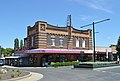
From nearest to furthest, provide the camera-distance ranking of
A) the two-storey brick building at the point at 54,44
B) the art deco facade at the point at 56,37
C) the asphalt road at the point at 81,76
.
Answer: the asphalt road at the point at 81,76 < the two-storey brick building at the point at 54,44 < the art deco facade at the point at 56,37

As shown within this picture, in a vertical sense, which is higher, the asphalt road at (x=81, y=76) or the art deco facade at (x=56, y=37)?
the art deco facade at (x=56, y=37)

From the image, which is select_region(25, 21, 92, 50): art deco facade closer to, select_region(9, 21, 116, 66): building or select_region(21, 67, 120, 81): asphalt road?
select_region(9, 21, 116, 66): building

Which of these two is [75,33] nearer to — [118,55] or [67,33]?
[67,33]

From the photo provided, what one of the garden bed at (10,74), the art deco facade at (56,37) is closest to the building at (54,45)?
the art deco facade at (56,37)

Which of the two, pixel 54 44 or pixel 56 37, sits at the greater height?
pixel 56 37

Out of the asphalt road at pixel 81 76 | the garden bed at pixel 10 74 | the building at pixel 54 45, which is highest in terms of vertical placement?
the building at pixel 54 45

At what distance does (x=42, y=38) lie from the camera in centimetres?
5503

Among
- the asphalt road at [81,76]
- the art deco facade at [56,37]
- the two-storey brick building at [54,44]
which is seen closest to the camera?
the asphalt road at [81,76]

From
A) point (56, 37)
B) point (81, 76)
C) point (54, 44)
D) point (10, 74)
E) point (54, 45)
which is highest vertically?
point (56, 37)

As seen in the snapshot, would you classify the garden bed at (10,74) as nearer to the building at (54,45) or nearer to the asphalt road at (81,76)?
the asphalt road at (81,76)

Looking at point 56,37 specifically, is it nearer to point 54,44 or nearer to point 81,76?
point 54,44

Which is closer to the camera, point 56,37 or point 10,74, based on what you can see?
point 10,74

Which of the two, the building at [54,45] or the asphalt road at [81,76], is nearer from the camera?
the asphalt road at [81,76]

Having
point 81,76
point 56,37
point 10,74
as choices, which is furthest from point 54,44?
point 81,76
